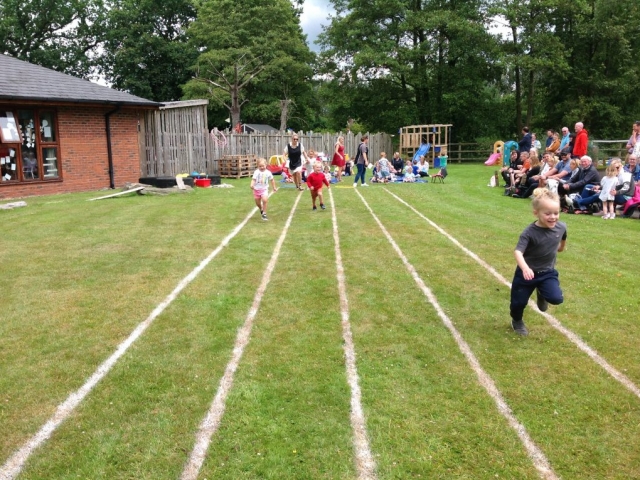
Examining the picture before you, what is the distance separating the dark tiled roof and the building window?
2.02 feet

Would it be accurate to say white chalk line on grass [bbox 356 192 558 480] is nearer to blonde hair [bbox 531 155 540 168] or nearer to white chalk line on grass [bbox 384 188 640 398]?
white chalk line on grass [bbox 384 188 640 398]

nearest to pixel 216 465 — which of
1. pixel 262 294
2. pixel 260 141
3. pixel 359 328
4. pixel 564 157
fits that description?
pixel 359 328

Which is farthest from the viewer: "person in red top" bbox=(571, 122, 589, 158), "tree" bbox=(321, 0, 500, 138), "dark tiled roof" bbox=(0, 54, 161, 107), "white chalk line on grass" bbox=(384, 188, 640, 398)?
"tree" bbox=(321, 0, 500, 138)

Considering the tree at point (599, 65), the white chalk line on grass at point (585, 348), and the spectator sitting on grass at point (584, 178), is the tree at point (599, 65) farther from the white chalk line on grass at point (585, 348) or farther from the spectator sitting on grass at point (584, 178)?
the white chalk line on grass at point (585, 348)

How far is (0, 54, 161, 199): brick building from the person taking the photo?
15703 millimetres

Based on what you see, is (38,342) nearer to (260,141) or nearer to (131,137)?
(131,137)

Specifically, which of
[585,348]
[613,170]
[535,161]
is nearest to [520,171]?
[535,161]

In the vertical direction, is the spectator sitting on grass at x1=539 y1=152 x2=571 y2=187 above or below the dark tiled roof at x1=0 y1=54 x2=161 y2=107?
below

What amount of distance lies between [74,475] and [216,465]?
31.1 inches

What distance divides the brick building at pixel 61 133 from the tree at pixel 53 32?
3435 centimetres

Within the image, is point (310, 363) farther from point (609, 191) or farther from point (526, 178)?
point (526, 178)

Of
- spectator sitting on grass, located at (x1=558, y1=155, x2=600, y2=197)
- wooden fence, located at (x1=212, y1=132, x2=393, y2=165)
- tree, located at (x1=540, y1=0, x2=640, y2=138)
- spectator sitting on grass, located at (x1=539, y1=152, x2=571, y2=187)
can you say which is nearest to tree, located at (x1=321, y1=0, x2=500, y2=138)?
tree, located at (x1=540, y1=0, x2=640, y2=138)

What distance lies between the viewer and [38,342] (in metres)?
4.82

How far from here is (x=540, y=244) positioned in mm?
4855
